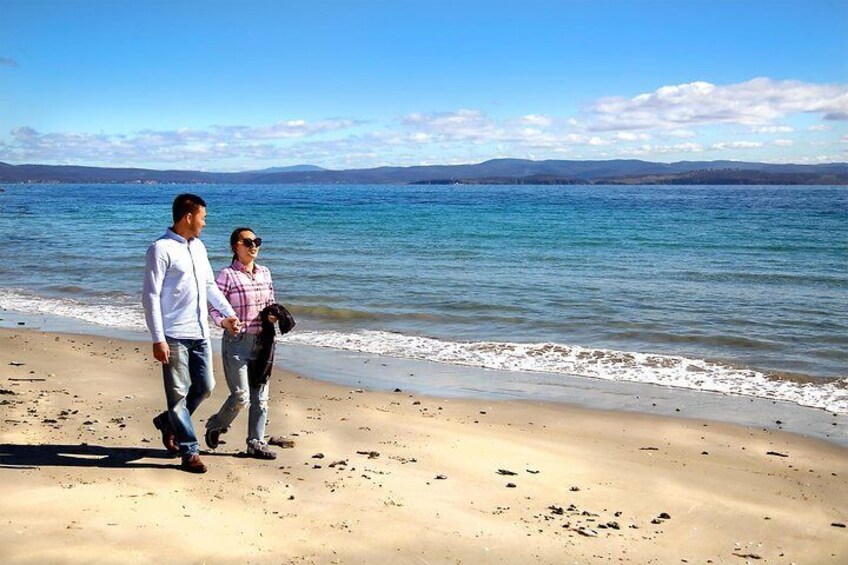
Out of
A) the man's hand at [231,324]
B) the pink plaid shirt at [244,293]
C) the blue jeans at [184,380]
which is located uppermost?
the pink plaid shirt at [244,293]

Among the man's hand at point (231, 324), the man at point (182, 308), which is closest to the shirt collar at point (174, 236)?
the man at point (182, 308)

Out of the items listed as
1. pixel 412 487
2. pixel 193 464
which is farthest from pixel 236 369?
pixel 412 487

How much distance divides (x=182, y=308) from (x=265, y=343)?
788 millimetres

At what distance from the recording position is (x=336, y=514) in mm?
5254

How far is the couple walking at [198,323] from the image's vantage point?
5723 mm

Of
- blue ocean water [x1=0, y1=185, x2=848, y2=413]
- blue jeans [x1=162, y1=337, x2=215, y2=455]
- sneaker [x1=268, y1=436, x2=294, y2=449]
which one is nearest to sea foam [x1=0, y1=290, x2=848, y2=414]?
blue ocean water [x1=0, y1=185, x2=848, y2=413]

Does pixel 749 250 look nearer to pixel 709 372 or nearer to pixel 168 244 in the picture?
pixel 709 372

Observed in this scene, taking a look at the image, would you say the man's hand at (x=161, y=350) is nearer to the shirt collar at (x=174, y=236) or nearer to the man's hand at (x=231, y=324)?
the man's hand at (x=231, y=324)

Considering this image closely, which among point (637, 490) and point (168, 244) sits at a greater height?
point (168, 244)

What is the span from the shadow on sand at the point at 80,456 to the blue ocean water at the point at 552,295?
6.06 metres

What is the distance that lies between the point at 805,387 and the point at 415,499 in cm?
701

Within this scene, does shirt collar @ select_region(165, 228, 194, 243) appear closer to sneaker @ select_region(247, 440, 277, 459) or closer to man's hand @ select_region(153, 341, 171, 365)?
man's hand @ select_region(153, 341, 171, 365)

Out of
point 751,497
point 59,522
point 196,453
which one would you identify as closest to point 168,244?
point 196,453

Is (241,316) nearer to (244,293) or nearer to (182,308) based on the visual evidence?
(244,293)
